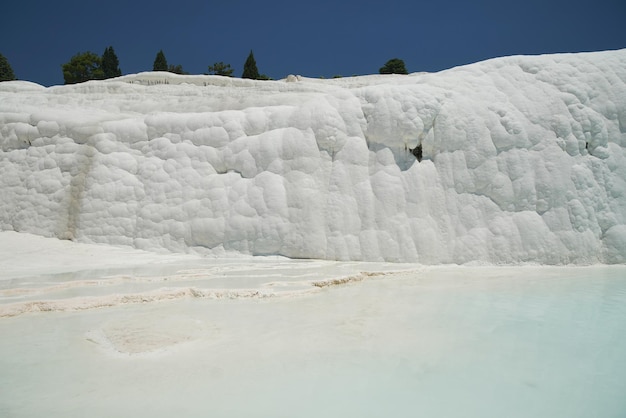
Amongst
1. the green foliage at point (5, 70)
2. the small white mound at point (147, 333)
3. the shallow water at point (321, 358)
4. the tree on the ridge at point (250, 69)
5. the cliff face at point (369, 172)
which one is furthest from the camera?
the tree on the ridge at point (250, 69)

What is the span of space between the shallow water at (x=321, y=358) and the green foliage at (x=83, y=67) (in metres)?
29.7

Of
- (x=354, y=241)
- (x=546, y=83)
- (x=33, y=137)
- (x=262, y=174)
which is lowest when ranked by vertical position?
(x=354, y=241)

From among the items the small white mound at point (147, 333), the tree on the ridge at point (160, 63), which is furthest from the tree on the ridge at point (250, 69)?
the small white mound at point (147, 333)

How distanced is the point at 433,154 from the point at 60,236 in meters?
6.79

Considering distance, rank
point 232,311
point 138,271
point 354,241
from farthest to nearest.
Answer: point 354,241 → point 138,271 → point 232,311

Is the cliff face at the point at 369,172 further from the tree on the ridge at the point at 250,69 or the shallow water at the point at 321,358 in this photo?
the tree on the ridge at the point at 250,69

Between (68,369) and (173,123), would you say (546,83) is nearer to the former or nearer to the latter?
(173,123)

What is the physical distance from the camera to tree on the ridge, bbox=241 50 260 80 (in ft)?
92.9

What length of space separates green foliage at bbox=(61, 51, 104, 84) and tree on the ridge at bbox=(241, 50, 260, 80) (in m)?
9.30

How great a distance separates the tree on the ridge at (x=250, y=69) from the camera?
2833 centimetres

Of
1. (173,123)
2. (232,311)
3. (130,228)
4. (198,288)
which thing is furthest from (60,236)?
Result: (232,311)

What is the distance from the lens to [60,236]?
842 centimetres

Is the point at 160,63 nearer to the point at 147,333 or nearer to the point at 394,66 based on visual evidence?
the point at 394,66

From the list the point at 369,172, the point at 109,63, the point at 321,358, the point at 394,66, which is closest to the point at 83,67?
the point at 109,63
